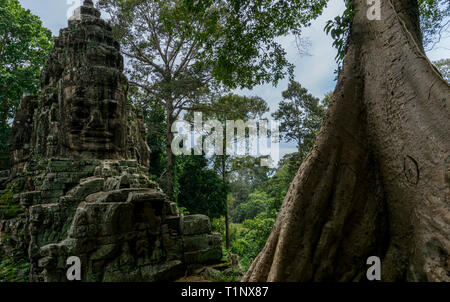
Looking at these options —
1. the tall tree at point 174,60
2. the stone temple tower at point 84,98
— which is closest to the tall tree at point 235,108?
the tall tree at point 174,60

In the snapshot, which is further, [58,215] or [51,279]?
[58,215]

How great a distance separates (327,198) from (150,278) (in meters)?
3.07

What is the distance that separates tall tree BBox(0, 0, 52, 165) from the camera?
13141mm

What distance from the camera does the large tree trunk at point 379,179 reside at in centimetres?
161

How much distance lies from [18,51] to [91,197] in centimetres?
1519

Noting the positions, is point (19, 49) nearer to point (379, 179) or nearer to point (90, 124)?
point (90, 124)

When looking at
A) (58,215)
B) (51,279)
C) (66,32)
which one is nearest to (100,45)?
(66,32)

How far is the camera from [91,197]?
443 cm

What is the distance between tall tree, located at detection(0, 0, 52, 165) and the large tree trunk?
708 inches

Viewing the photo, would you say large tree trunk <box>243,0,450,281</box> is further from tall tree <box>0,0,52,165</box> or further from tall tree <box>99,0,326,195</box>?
tall tree <box>0,0,52,165</box>

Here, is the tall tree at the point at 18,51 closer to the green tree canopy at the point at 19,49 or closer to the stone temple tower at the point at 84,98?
the green tree canopy at the point at 19,49

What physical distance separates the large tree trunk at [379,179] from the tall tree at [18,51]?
59.0 feet

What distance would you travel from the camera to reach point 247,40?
3.76m

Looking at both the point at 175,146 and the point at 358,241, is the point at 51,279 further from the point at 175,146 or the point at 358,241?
the point at 175,146
